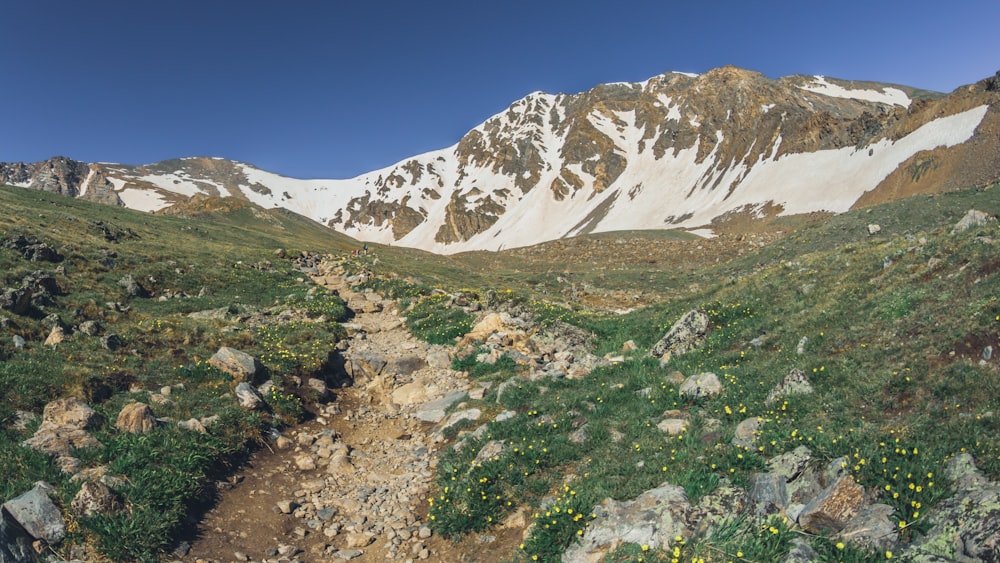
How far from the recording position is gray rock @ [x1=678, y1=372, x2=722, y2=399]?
35.7 ft

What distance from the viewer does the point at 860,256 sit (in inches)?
654

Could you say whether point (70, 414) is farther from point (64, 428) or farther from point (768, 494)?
point (768, 494)

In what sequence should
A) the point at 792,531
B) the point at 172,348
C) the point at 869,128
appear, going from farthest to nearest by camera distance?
the point at 869,128 < the point at 172,348 < the point at 792,531

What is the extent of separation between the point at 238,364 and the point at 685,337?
1357cm

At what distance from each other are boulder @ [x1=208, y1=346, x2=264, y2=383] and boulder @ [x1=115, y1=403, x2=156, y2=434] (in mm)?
3377

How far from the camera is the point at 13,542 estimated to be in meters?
7.10

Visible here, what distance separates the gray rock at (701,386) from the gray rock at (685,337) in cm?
323

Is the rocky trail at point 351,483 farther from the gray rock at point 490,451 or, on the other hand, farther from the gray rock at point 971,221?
the gray rock at point 971,221

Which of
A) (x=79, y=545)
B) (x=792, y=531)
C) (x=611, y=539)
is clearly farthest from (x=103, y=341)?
(x=792, y=531)

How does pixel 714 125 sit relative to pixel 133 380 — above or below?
above

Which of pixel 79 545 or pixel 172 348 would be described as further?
pixel 172 348

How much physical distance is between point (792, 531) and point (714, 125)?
18222cm

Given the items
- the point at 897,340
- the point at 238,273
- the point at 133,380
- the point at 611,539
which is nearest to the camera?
the point at 611,539

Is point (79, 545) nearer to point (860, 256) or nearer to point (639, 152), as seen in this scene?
point (860, 256)
